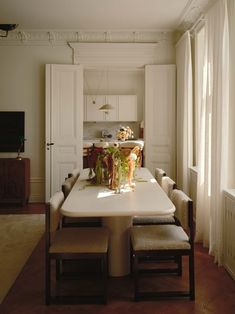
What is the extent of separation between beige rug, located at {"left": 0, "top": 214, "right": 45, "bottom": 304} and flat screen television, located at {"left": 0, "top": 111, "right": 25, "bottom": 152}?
1.47 metres

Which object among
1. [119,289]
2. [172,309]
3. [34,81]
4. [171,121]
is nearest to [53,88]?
[34,81]

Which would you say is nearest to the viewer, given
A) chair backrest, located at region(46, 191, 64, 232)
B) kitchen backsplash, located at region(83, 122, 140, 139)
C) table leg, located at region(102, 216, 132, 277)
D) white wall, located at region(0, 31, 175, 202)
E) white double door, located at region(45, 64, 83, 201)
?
chair backrest, located at region(46, 191, 64, 232)

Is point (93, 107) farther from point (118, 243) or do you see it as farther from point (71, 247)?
point (71, 247)

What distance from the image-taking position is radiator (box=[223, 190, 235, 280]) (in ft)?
9.99

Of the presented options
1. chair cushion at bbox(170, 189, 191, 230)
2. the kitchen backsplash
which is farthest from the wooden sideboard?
the kitchen backsplash

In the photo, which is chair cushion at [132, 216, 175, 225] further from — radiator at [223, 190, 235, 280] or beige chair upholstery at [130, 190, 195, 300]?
radiator at [223, 190, 235, 280]

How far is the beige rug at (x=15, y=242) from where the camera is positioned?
3143 millimetres

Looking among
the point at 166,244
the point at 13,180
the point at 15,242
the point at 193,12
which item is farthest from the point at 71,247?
the point at 193,12

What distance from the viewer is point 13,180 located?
5.85 meters

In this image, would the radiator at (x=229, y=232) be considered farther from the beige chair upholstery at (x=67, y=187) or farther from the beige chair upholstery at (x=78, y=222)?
the beige chair upholstery at (x=67, y=187)

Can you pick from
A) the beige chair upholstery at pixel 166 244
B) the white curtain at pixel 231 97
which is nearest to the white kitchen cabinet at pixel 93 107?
the white curtain at pixel 231 97

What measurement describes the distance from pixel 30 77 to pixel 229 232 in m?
4.44

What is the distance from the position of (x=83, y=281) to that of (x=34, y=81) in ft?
13.5

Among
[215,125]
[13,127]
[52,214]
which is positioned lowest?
[52,214]
